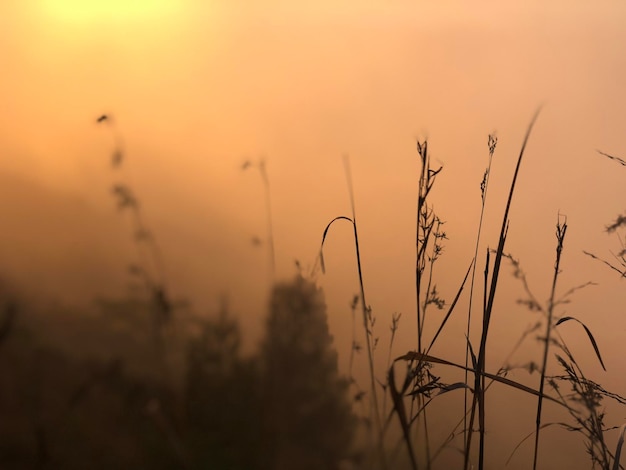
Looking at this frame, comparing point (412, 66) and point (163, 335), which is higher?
point (412, 66)

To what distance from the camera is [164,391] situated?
2.63ft

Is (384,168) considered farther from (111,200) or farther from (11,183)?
(11,183)

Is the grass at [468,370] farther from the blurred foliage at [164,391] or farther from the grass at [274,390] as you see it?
the blurred foliage at [164,391]

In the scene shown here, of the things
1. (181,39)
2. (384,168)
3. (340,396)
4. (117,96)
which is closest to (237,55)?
(181,39)

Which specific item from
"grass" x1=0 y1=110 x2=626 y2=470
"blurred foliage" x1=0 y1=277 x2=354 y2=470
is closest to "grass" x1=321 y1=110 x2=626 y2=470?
"grass" x1=0 y1=110 x2=626 y2=470

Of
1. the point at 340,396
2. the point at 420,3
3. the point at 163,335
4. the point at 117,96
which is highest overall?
the point at 420,3

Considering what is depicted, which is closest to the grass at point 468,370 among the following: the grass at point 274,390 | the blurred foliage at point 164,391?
the grass at point 274,390

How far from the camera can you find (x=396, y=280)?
2.84 ft

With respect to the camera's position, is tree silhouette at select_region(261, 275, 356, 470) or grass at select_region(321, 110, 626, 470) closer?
grass at select_region(321, 110, 626, 470)

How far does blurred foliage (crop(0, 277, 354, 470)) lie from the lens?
773mm

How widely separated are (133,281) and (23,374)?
0.21m

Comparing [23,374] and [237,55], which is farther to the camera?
[237,55]

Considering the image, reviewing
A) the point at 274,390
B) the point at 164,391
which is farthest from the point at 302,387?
the point at 164,391

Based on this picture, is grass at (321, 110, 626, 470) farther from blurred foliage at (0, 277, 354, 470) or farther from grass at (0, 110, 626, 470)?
blurred foliage at (0, 277, 354, 470)
